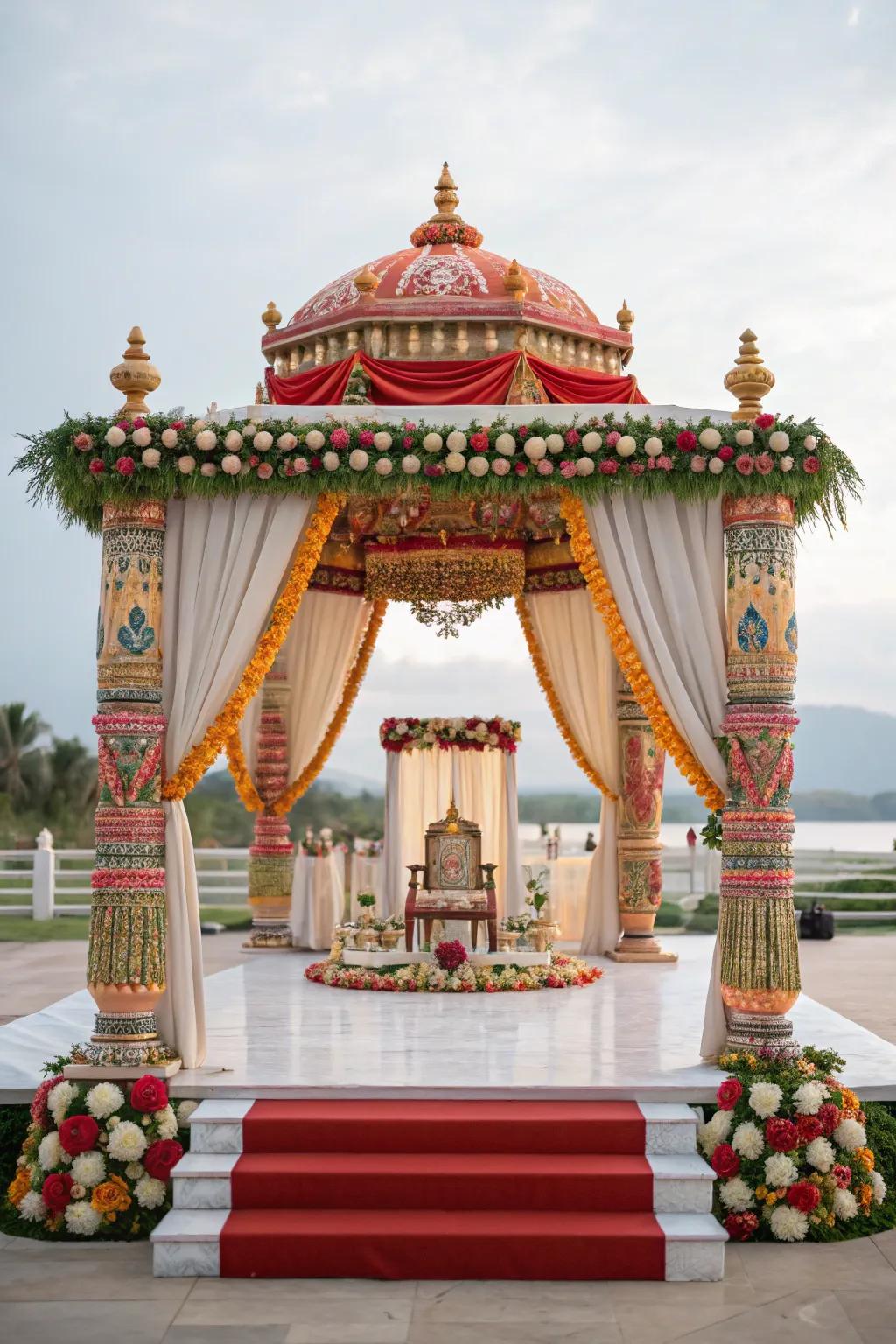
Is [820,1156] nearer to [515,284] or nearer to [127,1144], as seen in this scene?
[127,1144]

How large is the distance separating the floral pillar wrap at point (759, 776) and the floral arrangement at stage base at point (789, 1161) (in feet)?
1.38

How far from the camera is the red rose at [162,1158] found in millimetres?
5730

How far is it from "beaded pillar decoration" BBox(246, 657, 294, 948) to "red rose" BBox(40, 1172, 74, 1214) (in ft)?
18.6

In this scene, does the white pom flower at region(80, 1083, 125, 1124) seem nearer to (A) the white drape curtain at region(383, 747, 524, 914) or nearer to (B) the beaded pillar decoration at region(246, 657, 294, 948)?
(A) the white drape curtain at region(383, 747, 524, 914)

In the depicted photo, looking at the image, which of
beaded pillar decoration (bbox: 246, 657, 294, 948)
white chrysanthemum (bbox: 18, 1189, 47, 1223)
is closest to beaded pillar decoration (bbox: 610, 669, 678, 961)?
beaded pillar decoration (bbox: 246, 657, 294, 948)

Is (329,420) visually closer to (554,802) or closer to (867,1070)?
(867,1070)

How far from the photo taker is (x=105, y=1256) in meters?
5.51

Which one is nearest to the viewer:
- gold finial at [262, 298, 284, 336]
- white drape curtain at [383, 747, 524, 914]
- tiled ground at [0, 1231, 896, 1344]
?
tiled ground at [0, 1231, 896, 1344]

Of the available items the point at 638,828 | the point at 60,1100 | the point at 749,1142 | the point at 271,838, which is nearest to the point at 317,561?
the point at 60,1100

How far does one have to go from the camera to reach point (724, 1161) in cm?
570

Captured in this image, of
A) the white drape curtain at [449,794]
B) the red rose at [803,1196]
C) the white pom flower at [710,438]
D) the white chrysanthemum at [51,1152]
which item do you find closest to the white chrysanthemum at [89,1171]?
the white chrysanthemum at [51,1152]

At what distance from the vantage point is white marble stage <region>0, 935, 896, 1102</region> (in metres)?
6.07

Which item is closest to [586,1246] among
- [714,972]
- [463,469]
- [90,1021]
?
[714,972]

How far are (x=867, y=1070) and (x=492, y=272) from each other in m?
6.34
